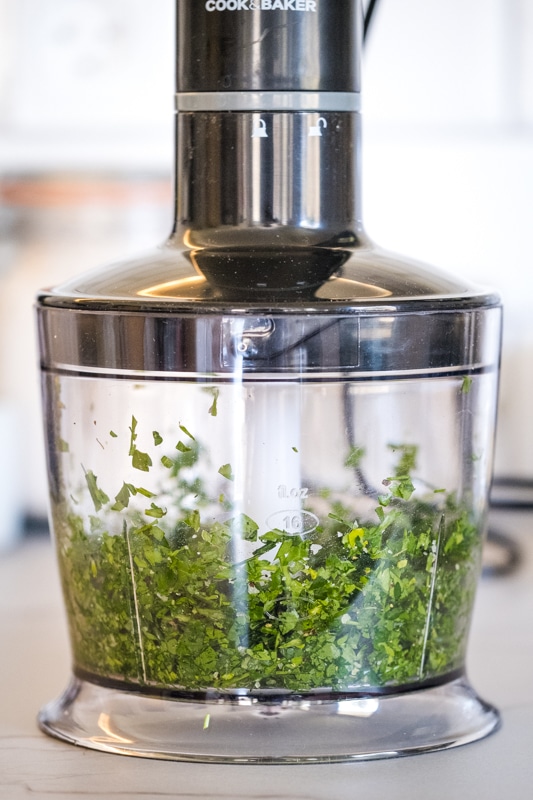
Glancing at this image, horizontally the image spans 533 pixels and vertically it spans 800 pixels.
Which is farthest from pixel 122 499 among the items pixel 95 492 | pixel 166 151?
pixel 166 151

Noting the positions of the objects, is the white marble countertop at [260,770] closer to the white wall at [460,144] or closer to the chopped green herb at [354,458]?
the chopped green herb at [354,458]

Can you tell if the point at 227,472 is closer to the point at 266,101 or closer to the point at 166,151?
the point at 266,101

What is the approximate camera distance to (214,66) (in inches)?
20.4

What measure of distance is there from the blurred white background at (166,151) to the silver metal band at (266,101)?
0.53 meters

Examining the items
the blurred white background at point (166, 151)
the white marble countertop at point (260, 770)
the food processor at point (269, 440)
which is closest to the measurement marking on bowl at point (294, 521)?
the food processor at point (269, 440)

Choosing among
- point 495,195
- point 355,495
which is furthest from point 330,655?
point 495,195

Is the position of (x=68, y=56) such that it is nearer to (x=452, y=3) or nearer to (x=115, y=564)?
(x=452, y=3)

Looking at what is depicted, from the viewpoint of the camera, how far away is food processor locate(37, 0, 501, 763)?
49cm

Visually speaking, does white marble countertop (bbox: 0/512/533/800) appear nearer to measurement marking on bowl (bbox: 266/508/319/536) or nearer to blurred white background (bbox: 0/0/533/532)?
measurement marking on bowl (bbox: 266/508/319/536)

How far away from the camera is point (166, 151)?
1.06 m

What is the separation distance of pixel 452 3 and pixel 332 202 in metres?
0.57

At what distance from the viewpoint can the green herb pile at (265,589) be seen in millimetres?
494

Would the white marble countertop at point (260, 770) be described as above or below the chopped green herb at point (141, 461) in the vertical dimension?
below

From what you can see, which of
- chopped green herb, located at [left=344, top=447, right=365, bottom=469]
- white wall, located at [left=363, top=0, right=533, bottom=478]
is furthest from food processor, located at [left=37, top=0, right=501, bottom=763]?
white wall, located at [left=363, top=0, right=533, bottom=478]
